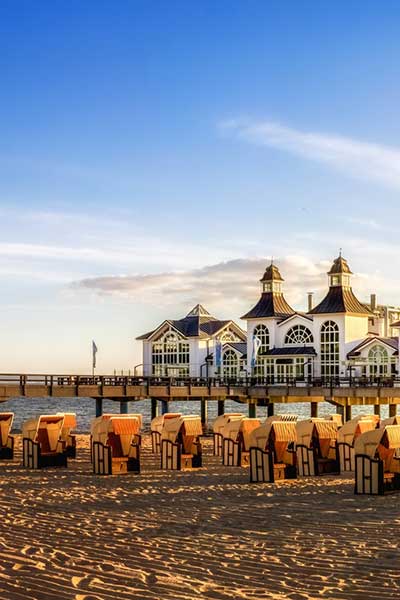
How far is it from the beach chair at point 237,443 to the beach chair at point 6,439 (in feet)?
17.6

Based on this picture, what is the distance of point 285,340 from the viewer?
70750mm

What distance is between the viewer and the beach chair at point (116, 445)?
18.5 m

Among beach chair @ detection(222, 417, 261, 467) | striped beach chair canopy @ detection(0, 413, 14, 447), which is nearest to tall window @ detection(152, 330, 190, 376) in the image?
striped beach chair canopy @ detection(0, 413, 14, 447)

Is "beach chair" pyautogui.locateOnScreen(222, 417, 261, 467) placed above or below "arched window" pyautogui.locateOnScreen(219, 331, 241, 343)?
below

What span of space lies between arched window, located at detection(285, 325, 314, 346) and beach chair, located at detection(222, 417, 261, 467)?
48.2 meters

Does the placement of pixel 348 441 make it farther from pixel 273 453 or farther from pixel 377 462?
pixel 377 462

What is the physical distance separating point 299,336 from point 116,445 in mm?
51473

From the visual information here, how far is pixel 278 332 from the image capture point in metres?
71.1

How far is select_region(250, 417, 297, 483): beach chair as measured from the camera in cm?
1700

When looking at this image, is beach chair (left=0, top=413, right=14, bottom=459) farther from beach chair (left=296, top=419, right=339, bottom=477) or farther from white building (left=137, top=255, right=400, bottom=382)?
white building (left=137, top=255, right=400, bottom=382)

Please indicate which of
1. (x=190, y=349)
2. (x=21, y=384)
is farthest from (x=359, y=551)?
(x=190, y=349)

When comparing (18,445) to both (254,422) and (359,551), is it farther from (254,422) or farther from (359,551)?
(359,551)

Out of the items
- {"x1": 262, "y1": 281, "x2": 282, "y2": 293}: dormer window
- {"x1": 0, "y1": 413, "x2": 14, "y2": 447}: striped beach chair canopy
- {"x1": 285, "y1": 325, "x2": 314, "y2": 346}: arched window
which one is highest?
{"x1": 262, "y1": 281, "x2": 282, "y2": 293}: dormer window

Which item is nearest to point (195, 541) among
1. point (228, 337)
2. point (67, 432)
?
point (67, 432)
